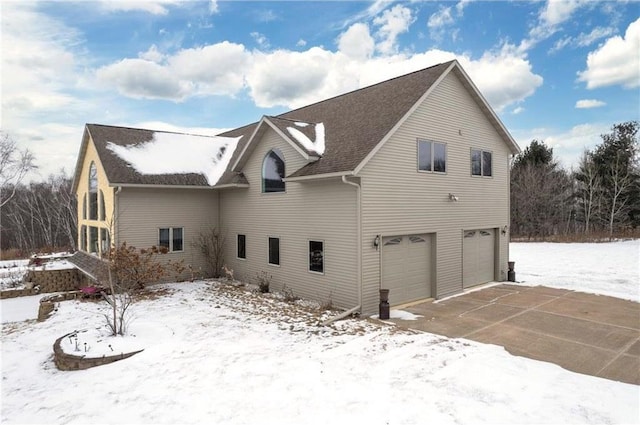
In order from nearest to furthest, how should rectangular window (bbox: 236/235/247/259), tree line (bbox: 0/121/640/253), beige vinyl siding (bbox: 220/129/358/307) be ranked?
beige vinyl siding (bbox: 220/129/358/307) → rectangular window (bbox: 236/235/247/259) → tree line (bbox: 0/121/640/253)

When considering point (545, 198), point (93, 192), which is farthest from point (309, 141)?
point (545, 198)

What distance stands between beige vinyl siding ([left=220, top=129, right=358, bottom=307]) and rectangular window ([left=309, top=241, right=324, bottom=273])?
0.50 feet

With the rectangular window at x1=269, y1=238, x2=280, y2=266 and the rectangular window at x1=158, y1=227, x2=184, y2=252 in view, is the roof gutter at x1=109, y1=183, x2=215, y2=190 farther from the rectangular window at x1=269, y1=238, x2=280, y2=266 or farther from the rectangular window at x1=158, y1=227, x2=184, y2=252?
the rectangular window at x1=269, y1=238, x2=280, y2=266

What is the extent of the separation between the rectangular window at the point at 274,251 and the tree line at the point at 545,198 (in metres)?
24.2

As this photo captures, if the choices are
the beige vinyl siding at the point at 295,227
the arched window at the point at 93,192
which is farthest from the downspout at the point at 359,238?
the arched window at the point at 93,192

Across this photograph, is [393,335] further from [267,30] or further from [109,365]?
[267,30]

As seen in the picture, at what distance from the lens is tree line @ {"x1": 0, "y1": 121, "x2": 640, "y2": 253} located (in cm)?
3109

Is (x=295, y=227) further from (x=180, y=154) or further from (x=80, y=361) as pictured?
(x=180, y=154)

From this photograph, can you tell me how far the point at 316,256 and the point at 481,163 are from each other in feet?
23.9

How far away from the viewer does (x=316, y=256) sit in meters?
11.1

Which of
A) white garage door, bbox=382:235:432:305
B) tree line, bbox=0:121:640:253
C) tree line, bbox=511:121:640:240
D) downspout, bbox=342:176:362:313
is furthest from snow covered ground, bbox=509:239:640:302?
downspout, bbox=342:176:362:313

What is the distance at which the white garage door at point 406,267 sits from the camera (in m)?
10.6

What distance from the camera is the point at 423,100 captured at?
11.2 m

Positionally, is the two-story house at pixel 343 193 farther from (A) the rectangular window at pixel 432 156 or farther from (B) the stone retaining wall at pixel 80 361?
(B) the stone retaining wall at pixel 80 361
